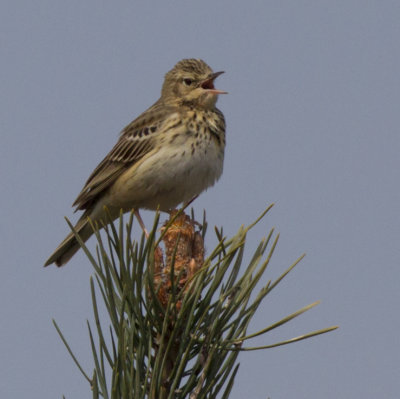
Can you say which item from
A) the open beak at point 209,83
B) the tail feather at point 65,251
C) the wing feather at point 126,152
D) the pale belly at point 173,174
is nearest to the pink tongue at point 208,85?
the open beak at point 209,83

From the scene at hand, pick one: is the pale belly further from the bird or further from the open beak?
the open beak

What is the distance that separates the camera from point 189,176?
685 centimetres

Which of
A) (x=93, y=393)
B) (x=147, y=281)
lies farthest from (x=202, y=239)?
(x=93, y=393)

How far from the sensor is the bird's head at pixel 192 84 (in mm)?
7723

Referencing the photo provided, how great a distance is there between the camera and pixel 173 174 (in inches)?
271

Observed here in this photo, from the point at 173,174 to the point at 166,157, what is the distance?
0.24 meters

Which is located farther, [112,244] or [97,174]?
[97,174]

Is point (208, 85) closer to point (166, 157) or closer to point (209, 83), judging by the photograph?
point (209, 83)

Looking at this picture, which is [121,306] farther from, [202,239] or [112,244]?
[202,239]

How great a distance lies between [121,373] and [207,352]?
0.41 metres

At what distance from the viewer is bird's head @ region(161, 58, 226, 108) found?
7.72m

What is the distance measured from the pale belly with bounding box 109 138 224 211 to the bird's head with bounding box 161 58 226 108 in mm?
769

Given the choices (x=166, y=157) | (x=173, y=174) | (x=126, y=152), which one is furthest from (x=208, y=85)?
(x=173, y=174)

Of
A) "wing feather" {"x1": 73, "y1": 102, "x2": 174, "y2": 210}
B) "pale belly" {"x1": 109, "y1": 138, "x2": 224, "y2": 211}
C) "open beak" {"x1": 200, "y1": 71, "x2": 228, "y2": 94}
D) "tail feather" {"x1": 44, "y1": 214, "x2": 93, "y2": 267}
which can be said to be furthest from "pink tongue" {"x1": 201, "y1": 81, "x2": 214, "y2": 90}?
"tail feather" {"x1": 44, "y1": 214, "x2": 93, "y2": 267}
